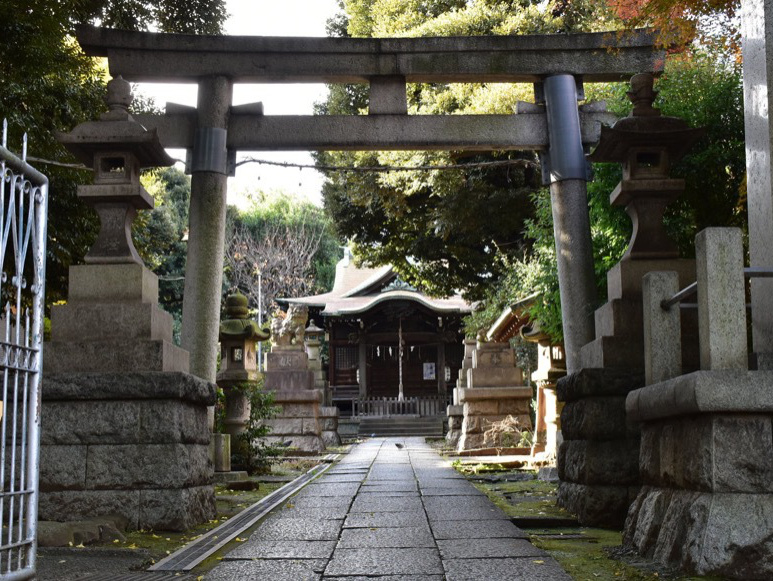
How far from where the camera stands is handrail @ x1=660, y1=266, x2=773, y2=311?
14.7 ft

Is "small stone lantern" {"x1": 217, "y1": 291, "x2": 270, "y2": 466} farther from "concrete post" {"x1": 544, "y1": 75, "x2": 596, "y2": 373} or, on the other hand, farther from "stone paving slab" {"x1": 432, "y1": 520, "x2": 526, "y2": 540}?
"stone paving slab" {"x1": 432, "y1": 520, "x2": 526, "y2": 540}

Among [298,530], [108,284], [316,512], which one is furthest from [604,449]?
[108,284]

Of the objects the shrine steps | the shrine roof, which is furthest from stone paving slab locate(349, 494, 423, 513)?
the shrine roof

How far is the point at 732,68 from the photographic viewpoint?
34.3 feet

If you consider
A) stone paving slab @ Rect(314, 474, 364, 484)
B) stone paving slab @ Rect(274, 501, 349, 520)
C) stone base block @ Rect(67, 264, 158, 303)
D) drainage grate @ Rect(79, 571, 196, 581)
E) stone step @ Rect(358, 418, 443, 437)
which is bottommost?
stone step @ Rect(358, 418, 443, 437)

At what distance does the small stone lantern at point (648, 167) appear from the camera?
281 inches

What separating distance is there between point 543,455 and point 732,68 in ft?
18.6

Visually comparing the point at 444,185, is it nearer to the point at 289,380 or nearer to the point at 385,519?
the point at 289,380

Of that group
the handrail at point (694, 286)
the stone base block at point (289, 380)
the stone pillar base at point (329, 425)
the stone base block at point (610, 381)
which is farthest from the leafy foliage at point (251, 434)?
the stone pillar base at point (329, 425)

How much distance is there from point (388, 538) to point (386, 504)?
88.3 inches

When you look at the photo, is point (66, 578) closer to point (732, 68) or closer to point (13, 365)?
point (13, 365)

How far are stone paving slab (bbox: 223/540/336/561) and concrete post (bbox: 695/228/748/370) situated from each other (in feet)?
7.95

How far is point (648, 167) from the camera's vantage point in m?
7.32

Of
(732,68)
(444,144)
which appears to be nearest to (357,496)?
(444,144)
